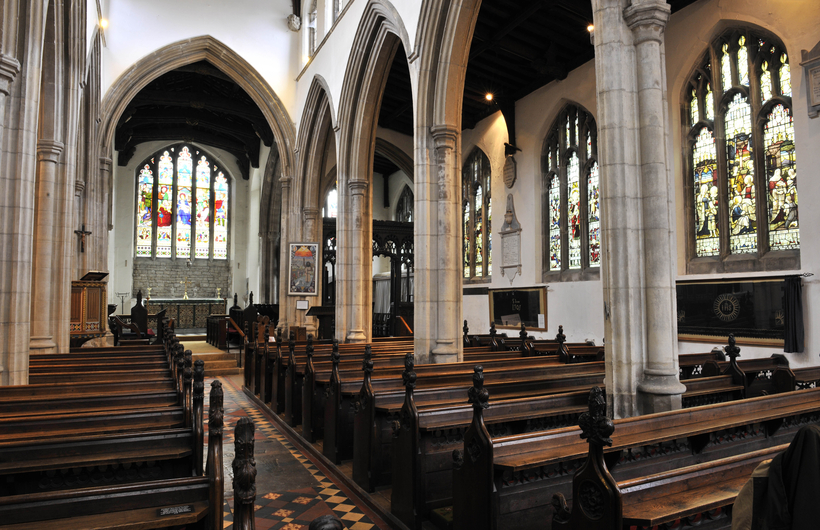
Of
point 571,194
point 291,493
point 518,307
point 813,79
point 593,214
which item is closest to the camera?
point 291,493

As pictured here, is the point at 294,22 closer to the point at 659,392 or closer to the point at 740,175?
the point at 740,175

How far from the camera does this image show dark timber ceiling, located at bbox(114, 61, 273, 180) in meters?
15.1

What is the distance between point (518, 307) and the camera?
12094 millimetres

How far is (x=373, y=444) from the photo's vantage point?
12.8 feet

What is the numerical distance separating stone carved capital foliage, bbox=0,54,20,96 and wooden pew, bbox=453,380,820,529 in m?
4.54

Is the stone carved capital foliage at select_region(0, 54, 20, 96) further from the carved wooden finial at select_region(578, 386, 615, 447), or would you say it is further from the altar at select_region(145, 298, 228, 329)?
the altar at select_region(145, 298, 228, 329)

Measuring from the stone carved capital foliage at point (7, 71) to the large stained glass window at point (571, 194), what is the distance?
29.8 ft

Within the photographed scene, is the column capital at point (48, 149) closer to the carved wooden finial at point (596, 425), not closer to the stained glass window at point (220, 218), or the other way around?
the carved wooden finial at point (596, 425)

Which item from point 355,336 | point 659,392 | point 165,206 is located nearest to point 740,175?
point 659,392

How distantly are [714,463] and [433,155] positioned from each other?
19.5 ft

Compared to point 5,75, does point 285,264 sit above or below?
below

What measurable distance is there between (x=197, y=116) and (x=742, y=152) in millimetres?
15834

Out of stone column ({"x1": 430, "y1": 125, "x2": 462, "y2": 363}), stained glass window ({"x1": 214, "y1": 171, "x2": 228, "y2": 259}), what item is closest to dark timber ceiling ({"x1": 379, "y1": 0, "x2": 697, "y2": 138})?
stone column ({"x1": 430, "y1": 125, "x2": 462, "y2": 363})

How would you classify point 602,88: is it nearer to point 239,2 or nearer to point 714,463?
point 714,463
